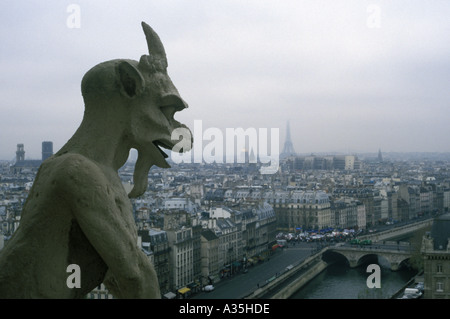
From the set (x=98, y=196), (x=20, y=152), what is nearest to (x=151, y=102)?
(x=98, y=196)

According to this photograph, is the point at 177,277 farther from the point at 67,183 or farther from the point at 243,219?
the point at 67,183

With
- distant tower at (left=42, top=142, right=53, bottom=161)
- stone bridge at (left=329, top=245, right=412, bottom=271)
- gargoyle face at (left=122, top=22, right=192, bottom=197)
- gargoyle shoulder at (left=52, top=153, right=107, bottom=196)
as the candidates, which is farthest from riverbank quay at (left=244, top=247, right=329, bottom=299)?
gargoyle shoulder at (left=52, top=153, right=107, bottom=196)

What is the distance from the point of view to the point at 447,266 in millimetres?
15273

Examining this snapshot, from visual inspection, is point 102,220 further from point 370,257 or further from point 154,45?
point 370,257

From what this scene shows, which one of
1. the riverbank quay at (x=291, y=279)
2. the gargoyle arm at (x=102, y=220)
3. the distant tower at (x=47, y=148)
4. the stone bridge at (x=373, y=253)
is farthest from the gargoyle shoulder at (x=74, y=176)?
the distant tower at (x=47, y=148)

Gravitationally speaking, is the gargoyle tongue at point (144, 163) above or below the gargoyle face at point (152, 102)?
below

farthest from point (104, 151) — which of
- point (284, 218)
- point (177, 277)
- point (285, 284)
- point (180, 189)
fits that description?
point (180, 189)

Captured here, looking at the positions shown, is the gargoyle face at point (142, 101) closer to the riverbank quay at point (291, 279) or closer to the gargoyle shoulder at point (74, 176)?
the gargoyle shoulder at point (74, 176)

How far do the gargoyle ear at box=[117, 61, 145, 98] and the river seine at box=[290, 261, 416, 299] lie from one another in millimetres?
16508

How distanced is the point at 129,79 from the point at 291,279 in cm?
1947

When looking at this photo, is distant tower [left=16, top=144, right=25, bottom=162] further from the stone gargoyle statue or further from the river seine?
the stone gargoyle statue

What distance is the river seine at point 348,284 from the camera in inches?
739

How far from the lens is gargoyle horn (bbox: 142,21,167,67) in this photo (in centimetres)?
179

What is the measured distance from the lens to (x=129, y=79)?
1.69 meters
